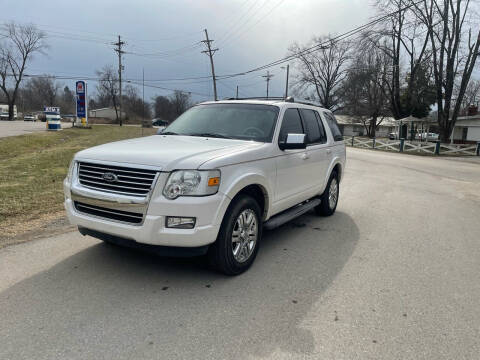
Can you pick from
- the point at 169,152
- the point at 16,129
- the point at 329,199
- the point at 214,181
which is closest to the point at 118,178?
the point at 169,152

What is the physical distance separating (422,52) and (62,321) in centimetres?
3950

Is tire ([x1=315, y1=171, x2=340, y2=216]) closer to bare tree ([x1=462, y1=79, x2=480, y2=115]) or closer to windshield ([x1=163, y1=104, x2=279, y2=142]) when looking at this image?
windshield ([x1=163, y1=104, x2=279, y2=142])

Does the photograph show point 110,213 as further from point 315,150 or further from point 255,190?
point 315,150

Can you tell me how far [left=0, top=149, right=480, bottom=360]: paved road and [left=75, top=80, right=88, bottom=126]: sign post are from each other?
35.3 metres

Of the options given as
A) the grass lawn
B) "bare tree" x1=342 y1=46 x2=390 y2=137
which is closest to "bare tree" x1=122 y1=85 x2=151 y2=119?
"bare tree" x1=342 y1=46 x2=390 y2=137

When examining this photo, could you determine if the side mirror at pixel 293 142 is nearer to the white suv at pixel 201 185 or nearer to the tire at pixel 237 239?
the white suv at pixel 201 185

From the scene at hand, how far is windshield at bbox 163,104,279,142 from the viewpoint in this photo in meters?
4.58

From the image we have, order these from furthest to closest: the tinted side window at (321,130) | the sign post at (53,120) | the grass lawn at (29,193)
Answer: the sign post at (53,120) < the tinted side window at (321,130) < the grass lawn at (29,193)

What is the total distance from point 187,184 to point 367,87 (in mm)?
50334

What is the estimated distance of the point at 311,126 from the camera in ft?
18.8

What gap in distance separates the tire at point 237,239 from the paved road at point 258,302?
16 centimetres

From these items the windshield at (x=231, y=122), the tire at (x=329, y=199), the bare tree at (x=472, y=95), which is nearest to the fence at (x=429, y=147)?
the tire at (x=329, y=199)

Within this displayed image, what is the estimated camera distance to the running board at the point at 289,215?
4.47 meters

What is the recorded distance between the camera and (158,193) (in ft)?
10.8
